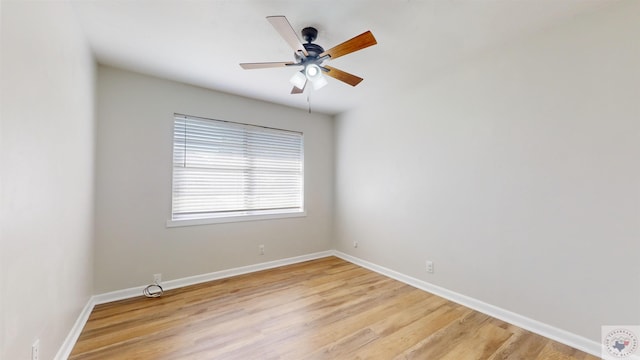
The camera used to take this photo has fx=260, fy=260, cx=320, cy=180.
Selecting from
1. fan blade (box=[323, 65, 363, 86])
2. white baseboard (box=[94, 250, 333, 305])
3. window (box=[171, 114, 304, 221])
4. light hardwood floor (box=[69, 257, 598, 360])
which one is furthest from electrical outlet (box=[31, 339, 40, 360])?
fan blade (box=[323, 65, 363, 86])

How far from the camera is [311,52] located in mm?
2164

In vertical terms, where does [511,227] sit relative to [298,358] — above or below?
above

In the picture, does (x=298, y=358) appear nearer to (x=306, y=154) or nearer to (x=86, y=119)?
(x=86, y=119)

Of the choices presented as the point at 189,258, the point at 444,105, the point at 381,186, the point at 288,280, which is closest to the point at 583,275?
the point at 444,105

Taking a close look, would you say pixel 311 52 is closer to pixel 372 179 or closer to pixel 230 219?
pixel 372 179

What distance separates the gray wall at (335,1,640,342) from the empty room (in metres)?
0.01

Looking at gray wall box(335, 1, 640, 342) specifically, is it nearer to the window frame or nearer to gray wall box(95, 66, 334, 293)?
the window frame

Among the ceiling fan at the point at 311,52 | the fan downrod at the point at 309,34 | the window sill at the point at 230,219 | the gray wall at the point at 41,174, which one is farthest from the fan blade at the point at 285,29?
the window sill at the point at 230,219

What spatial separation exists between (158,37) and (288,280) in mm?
3004

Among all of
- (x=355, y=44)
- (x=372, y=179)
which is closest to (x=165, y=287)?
(x=372, y=179)

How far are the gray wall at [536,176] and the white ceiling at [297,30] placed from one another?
302 mm

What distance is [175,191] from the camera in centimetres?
328

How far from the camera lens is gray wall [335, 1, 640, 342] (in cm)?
187

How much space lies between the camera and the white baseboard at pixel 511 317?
6.55ft
